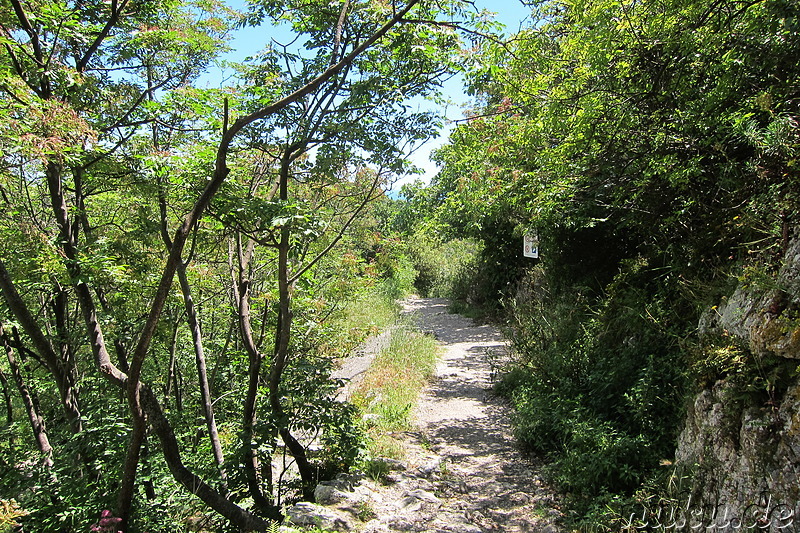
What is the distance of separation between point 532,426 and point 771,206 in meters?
3.32

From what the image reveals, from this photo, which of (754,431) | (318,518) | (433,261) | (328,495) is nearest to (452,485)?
(328,495)

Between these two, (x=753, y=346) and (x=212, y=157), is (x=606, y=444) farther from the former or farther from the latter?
(x=212, y=157)

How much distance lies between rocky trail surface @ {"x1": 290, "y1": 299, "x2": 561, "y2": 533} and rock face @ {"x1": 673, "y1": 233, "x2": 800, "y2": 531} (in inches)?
53.4

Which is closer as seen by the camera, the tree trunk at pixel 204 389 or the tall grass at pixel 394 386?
the tree trunk at pixel 204 389

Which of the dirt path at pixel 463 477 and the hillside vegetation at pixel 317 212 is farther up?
the hillside vegetation at pixel 317 212

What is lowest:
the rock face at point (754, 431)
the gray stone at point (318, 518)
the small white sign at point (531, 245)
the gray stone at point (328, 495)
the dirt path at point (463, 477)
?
the dirt path at point (463, 477)

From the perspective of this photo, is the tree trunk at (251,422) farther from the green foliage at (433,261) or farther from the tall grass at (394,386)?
the green foliage at (433,261)

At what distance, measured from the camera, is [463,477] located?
517cm

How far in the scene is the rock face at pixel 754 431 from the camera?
8.79 feet

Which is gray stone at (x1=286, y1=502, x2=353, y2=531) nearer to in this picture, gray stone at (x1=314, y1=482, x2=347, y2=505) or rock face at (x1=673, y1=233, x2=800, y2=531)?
gray stone at (x1=314, y1=482, x2=347, y2=505)

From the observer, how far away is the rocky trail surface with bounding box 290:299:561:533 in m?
4.06

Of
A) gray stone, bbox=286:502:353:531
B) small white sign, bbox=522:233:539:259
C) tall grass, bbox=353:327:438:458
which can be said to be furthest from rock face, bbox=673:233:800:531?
small white sign, bbox=522:233:539:259

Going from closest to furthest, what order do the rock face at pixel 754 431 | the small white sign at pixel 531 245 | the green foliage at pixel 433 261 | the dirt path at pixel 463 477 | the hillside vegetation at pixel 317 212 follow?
the rock face at pixel 754 431 → the hillside vegetation at pixel 317 212 → the dirt path at pixel 463 477 → the small white sign at pixel 531 245 → the green foliage at pixel 433 261

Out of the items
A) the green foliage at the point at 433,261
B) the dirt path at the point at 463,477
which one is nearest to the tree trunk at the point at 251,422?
the dirt path at the point at 463,477
